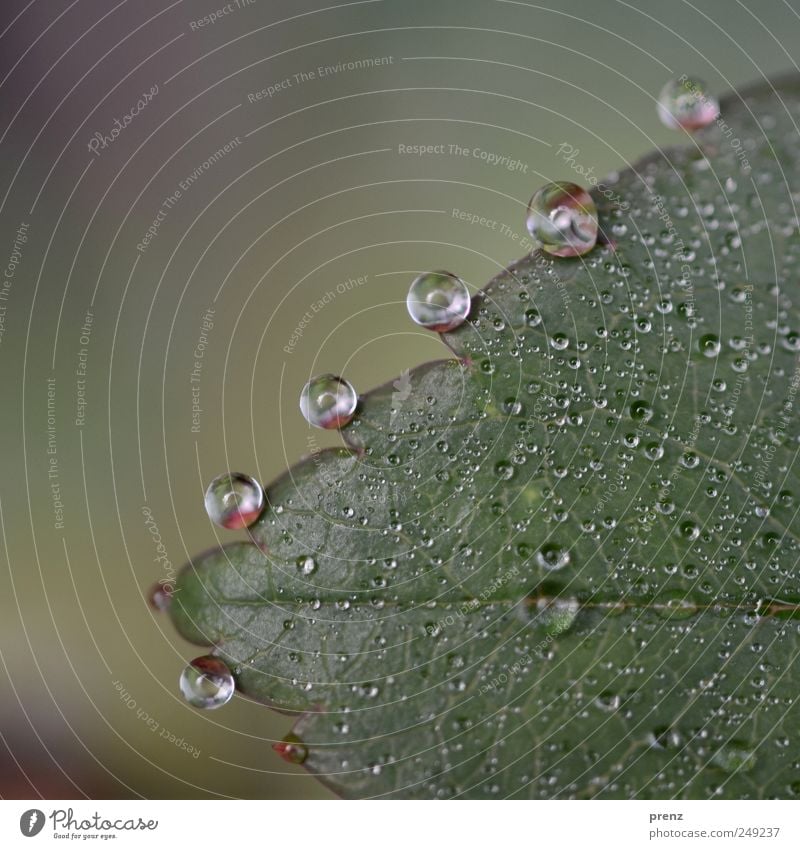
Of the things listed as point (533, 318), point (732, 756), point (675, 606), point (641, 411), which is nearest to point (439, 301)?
point (533, 318)

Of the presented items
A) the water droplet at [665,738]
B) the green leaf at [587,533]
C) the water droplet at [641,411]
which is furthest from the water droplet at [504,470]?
the water droplet at [665,738]

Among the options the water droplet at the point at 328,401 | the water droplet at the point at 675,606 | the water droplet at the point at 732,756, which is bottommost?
the water droplet at the point at 732,756

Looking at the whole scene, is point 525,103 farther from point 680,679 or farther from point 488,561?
point 680,679

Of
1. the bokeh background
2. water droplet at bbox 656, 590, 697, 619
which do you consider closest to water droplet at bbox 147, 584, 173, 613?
the bokeh background

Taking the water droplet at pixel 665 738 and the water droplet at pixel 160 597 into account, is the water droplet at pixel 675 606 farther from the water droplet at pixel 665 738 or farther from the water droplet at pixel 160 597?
the water droplet at pixel 160 597
